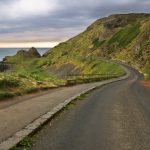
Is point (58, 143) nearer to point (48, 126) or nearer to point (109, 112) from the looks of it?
point (48, 126)

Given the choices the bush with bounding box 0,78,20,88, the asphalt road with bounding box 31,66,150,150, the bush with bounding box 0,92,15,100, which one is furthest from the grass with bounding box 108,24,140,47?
the asphalt road with bounding box 31,66,150,150

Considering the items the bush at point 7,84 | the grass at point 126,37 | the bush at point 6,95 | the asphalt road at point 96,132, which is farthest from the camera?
the grass at point 126,37

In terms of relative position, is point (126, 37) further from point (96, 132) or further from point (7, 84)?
point (96, 132)

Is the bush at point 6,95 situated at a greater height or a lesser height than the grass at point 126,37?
lesser

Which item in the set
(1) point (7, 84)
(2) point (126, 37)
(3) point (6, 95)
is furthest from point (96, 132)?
(2) point (126, 37)

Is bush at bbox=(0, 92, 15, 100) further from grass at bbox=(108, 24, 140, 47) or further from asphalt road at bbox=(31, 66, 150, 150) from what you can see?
grass at bbox=(108, 24, 140, 47)

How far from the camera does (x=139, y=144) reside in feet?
36.4

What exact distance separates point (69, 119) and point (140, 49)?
12434 cm

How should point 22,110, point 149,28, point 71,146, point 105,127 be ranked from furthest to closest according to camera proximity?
point 149,28
point 22,110
point 105,127
point 71,146

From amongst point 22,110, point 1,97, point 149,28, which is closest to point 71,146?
point 22,110

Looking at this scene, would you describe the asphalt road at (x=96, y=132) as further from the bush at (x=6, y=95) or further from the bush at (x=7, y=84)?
the bush at (x=7, y=84)

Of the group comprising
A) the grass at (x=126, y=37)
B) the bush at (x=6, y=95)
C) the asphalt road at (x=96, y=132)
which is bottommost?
the asphalt road at (x=96, y=132)

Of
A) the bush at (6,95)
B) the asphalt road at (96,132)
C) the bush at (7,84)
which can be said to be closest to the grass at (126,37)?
the bush at (7,84)

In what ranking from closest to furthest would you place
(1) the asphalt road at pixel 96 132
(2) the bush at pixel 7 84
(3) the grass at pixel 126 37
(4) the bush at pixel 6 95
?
(1) the asphalt road at pixel 96 132
(4) the bush at pixel 6 95
(2) the bush at pixel 7 84
(3) the grass at pixel 126 37
